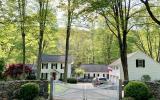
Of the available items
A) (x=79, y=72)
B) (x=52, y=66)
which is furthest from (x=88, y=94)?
(x=79, y=72)

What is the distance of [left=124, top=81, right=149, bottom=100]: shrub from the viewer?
21.0 metres

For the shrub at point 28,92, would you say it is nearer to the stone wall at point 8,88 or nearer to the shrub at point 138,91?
the stone wall at point 8,88

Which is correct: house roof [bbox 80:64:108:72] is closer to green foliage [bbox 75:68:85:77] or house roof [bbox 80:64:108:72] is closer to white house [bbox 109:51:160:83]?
green foliage [bbox 75:68:85:77]

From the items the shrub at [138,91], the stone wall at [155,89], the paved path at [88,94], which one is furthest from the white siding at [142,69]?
the shrub at [138,91]

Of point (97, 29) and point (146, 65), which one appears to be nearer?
point (146, 65)

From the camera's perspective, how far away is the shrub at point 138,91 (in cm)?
2103

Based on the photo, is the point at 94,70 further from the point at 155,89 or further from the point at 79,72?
the point at 155,89

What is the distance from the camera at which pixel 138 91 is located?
2111 centimetres

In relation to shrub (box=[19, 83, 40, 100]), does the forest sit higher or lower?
higher

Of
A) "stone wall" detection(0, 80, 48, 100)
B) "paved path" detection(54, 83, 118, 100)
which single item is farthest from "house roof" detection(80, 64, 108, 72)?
"stone wall" detection(0, 80, 48, 100)

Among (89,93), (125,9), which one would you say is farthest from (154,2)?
(89,93)

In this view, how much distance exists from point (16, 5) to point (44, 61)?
129ft

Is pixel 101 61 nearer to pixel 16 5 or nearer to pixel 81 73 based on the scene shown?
pixel 81 73

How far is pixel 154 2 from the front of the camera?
103 ft
